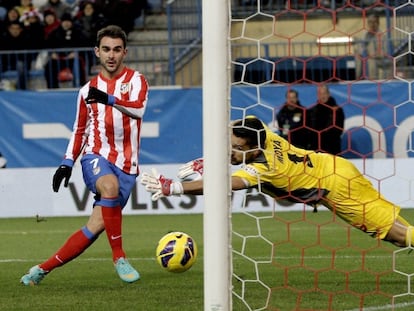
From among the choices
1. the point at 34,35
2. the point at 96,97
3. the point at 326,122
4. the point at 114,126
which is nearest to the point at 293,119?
the point at 326,122

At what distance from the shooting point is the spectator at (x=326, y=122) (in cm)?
1343

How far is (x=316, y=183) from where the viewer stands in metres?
7.91

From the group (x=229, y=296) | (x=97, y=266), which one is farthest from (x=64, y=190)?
(x=229, y=296)

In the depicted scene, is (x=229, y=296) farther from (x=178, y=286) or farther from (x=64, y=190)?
(x=64, y=190)

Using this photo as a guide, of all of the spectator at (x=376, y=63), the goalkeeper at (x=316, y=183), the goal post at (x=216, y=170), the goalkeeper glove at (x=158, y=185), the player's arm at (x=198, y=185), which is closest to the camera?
the goal post at (x=216, y=170)

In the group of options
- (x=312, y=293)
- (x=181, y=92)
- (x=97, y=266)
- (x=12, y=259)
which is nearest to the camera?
(x=312, y=293)

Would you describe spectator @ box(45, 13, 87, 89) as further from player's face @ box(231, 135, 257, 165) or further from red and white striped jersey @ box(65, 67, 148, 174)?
player's face @ box(231, 135, 257, 165)

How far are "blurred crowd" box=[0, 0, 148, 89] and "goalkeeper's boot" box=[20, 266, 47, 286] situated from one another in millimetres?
10474

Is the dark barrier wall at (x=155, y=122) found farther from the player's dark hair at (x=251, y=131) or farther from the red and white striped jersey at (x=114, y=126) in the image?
the player's dark hair at (x=251, y=131)

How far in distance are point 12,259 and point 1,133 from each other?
297 inches

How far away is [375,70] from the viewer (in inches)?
618

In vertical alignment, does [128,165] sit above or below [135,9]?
below

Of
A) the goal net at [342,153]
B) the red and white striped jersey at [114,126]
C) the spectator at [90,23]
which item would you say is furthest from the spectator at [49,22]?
the red and white striped jersey at [114,126]

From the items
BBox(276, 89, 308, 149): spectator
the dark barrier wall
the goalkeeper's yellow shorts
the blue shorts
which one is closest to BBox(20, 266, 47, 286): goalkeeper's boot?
the blue shorts
